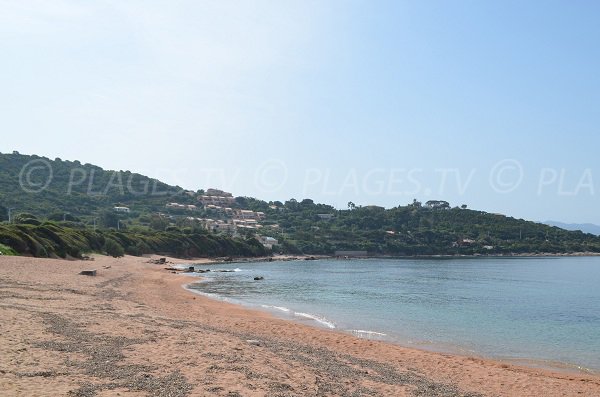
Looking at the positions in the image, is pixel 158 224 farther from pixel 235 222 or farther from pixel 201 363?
pixel 201 363

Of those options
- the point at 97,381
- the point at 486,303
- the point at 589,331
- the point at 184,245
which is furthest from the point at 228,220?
the point at 97,381

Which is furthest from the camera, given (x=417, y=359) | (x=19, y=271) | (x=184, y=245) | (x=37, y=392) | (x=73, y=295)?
(x=184, y=245)

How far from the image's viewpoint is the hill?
11106cm

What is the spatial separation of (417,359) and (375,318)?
11.1 m

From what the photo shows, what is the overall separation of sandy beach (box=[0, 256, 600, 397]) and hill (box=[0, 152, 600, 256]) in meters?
71.7

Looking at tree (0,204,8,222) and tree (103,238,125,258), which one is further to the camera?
tree (0,204,8,222)

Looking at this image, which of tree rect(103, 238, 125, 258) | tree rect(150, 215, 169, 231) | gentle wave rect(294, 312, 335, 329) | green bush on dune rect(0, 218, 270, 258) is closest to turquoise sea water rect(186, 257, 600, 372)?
gentle wave rect(294, 312, 335, 329)

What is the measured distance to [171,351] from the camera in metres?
11.3

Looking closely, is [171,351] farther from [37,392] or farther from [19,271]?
[19,271]

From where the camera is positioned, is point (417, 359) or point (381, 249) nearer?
point (417, 359)

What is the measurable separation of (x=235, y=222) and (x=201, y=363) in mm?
162240

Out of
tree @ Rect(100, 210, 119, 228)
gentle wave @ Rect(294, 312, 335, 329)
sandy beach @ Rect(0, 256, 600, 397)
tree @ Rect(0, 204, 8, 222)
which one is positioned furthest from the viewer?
tree @ Rect(100, 210, 119, 228)

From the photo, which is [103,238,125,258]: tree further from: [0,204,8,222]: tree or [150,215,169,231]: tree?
[150,215,169,231]: tree

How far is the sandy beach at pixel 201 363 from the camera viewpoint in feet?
27.6
